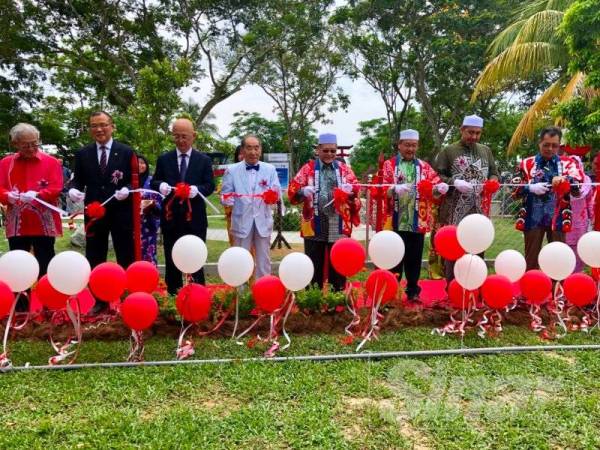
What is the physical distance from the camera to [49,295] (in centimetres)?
346

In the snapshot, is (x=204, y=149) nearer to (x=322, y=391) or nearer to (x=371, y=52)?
(x=322, y=391)

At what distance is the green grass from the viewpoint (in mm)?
2453

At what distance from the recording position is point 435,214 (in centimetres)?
505

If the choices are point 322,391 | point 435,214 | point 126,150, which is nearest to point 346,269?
point 322,391

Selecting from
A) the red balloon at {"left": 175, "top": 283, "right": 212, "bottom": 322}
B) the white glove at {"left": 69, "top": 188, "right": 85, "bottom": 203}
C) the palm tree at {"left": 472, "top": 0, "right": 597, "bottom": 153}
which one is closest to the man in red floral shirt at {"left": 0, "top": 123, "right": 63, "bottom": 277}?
the white glove at {"left": 69, "top": 188, "right": 85, "bottom": 203}

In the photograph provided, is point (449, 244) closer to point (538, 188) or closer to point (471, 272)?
point (471, 272)

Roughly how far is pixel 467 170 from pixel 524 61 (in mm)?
5268

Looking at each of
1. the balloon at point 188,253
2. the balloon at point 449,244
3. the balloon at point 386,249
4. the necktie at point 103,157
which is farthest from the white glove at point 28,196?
the balloon at point 449,244

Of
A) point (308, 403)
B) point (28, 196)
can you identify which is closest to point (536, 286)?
point (308, 403)

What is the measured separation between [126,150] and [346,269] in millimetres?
2127

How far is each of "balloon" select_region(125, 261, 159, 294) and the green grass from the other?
46cm

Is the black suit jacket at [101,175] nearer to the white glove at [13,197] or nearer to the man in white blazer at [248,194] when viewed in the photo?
the white glove at [13,197]

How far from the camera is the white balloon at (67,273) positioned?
3162 mm

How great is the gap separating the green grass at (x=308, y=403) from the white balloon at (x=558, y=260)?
661mm
